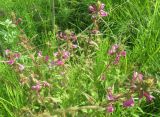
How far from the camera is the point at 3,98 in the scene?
2170mm

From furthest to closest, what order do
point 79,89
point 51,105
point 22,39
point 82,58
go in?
point 22,39 → point 82,58 → point 79,89 → point 51,105

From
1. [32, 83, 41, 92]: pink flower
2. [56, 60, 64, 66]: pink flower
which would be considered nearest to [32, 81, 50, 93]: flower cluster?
[32, 83, 41, 92]: pink flower

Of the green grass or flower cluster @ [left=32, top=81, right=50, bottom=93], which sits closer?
flower cluster @ [left=32, top=81, right=50, bottom=93]

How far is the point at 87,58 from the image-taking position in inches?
90.4

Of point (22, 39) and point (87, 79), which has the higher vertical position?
point (22, 39)

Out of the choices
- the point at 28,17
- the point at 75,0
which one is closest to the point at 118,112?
the point at 28,17

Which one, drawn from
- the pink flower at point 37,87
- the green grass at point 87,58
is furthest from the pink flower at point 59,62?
the pink flower at point 37,87

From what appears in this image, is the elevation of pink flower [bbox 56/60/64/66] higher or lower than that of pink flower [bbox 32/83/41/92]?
higher

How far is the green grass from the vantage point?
2.00m

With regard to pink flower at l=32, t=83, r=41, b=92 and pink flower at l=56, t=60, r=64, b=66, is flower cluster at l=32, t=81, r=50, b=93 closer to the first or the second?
pink flower at l=32, t=83, r=41, b=92

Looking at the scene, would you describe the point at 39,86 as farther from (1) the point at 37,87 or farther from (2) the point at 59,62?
(2) the point at 59,62

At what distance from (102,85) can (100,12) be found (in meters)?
0.44

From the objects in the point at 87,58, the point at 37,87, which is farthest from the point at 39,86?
the point at 87,58

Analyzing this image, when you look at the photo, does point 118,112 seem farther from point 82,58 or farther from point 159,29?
point 159,29
